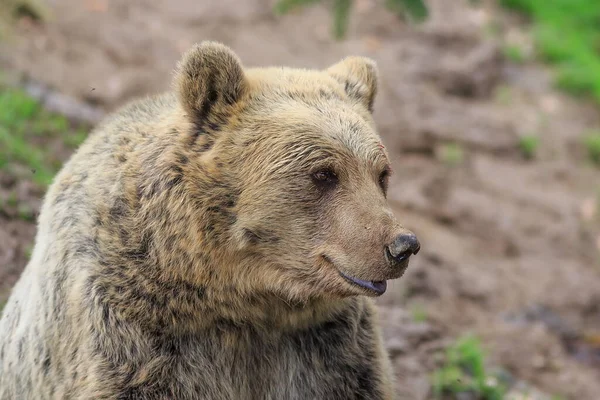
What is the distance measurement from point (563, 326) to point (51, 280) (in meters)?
5.37

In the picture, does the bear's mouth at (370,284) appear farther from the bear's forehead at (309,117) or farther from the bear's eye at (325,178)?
the bear's forehead at (309,117)

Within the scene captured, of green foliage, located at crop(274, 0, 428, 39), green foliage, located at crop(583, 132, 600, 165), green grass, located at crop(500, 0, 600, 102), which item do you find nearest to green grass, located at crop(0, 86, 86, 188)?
green foliage, located at crop(274, 0, 428, 39)

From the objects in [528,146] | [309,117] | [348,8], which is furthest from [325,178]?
[528,146]

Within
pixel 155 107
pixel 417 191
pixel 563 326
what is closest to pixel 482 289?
pixel 563 326

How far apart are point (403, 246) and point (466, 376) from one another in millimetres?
3293

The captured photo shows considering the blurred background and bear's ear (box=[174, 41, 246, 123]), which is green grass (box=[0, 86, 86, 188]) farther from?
bear's ear (box=[174, 41, 246, 123])

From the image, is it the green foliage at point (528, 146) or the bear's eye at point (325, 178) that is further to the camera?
the green foliage at point (528, 146)

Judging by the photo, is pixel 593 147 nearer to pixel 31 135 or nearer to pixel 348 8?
pixel 348 8

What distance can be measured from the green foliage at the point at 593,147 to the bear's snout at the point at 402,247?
8127mm

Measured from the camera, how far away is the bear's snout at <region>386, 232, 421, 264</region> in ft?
11.5

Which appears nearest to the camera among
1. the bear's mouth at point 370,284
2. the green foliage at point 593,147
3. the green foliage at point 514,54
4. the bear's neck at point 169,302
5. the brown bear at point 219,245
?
the bear's mouth at point 370,284

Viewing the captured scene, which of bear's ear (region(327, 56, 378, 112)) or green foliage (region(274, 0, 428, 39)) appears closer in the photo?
bear's ear (region(327, 56, 378, 112))

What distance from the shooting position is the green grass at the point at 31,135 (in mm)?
6738

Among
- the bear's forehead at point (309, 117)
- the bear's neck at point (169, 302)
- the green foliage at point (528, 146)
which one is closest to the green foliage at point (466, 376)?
the bear's neck at point (169, 302)
